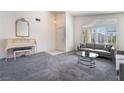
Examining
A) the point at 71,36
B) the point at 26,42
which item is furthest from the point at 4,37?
the point at 71,36

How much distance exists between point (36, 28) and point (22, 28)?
3.03 ft

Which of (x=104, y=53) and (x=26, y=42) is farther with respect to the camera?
(x=26, y=42)

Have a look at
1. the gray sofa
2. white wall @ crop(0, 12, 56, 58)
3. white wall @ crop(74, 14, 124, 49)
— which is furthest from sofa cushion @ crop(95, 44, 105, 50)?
white wall @ crop(0, 12, 56, 58)

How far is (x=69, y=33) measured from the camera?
703cm

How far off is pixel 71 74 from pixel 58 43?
4.66m

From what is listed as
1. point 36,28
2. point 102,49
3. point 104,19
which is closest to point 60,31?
point 36,28

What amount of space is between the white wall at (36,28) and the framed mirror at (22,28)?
0.69ft

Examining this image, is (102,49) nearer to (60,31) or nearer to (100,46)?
(100,46)

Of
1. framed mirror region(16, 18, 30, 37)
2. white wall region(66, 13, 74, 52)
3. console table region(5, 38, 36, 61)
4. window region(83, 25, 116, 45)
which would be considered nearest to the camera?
console table region(5, 38, 36, 61)

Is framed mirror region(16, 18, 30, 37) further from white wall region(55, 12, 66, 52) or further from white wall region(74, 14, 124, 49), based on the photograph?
white wall region(74, 14, 124, 49)

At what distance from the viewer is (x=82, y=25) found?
673 centimetres

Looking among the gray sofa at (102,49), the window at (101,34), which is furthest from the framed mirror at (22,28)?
the window at (101,34)

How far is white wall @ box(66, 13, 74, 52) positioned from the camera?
22.3 ft
